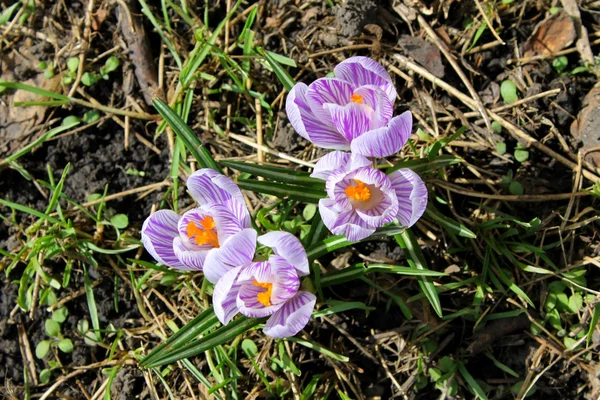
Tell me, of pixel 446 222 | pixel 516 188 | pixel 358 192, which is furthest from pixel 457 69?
pixel 358 192

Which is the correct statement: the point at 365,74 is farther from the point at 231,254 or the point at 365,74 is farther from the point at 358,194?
the point at 231,254

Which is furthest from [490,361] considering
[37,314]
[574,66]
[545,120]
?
[37,314]

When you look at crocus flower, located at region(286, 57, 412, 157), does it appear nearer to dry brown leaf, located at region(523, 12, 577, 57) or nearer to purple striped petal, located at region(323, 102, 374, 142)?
purple striped petal, located at region(323, 102, 374, 142)

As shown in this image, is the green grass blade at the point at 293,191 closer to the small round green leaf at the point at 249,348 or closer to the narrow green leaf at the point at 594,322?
the small round green leaf at the point at 249,348

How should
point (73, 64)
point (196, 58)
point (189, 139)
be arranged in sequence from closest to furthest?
point (189, 139), point (196, 58), point (73, 64)

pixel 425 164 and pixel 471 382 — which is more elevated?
pixel 425 164

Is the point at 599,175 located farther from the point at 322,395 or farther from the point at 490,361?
the point at 322,395
